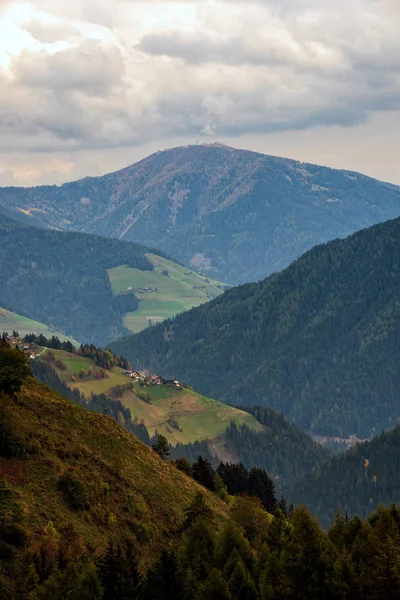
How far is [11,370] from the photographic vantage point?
101 metres

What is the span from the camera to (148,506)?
101m

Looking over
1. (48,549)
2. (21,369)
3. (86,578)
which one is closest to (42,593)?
(86,578)

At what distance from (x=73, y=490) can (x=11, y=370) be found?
17893 mm

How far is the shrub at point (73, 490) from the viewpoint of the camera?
89.6 metres

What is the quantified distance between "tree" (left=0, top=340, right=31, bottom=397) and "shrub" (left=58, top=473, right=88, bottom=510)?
1559 cm

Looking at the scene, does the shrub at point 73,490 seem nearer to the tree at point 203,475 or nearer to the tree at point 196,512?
the tree at point 196,512

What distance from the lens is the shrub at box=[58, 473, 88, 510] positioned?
89637 mm

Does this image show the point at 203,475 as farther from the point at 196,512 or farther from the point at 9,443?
the point at 9,443

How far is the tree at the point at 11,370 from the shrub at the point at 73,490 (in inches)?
614

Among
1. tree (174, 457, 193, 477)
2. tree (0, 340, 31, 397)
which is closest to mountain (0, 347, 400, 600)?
tree (0, 340, 31, 397)

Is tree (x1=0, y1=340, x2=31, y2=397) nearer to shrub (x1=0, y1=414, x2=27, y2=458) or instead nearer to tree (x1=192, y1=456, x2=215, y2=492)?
shrub (x1=0, y1=414, x2=27, y2=458)

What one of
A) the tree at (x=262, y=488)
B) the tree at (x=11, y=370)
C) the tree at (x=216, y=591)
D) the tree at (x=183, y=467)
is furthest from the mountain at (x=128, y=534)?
the tree at (x=262, y=488)

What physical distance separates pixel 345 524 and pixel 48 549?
4081 cm

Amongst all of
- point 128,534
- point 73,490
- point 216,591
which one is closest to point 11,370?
point 73,490
